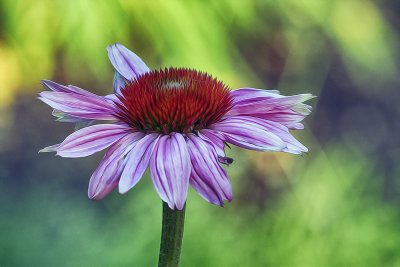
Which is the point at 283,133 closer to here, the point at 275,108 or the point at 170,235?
the point at 275,108

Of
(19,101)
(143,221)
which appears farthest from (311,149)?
(19,101)

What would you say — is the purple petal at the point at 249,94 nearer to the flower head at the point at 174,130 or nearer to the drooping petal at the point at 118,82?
the flower head at the point at 174,130

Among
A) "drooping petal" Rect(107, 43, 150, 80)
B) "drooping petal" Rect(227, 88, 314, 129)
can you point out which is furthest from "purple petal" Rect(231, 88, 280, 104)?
"drooping petal" Rect(107, 43, 150, 80)

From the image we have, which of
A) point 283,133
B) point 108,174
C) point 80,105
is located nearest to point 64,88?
point 80,105

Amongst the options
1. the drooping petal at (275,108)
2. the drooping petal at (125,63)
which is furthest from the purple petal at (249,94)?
the drooping petal at (125,63)

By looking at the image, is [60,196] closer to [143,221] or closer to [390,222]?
[143,221]

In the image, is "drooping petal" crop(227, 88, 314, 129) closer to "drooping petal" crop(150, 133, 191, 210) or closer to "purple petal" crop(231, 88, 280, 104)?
"purple petal" crop(231, 88, 280, 104)

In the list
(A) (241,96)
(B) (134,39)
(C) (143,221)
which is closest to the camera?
(A) (241,96)
